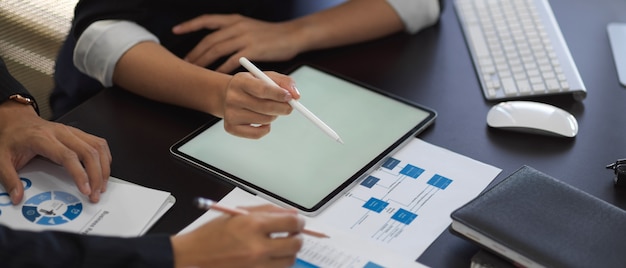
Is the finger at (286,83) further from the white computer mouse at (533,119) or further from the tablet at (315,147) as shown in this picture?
the white computer mouse at (533,119)

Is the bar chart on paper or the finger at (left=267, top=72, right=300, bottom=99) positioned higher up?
the finger at (left=267, top=72, right=300, bottom=99)

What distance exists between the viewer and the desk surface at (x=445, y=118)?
1.18m

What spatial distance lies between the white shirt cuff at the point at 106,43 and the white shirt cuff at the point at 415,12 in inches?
18.7

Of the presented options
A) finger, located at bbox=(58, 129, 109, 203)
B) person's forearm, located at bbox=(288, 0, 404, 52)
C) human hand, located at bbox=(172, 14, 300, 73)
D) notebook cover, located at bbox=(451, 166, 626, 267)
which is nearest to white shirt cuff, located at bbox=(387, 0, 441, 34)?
person's forearm, located at bbox=(288, 0, 404, 52)

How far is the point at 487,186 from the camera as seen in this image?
1.17 meters

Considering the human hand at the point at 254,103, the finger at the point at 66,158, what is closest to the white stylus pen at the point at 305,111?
the human hand at the point at 254,103

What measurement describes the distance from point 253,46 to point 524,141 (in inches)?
20.2

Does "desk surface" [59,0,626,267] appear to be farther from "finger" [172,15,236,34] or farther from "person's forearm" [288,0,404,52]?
"finger" [172,15,236,34]

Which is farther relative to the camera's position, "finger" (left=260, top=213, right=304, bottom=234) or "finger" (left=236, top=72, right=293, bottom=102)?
"finger" (left=236, top=72, right=293, bottom=102)

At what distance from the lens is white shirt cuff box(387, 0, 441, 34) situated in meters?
1.55

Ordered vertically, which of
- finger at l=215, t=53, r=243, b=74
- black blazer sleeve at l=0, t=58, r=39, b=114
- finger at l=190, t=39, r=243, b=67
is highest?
black blazer sleeve at l=0, t=58, r=39, b=114

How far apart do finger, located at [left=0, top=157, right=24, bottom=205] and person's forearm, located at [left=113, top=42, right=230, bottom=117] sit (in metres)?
0.29

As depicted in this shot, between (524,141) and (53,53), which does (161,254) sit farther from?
(53,53)

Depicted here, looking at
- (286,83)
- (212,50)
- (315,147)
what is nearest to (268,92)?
(286,83)
